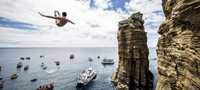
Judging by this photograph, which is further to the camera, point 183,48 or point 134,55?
point 134,55

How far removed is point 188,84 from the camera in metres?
7.55

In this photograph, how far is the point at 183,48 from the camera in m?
7.95

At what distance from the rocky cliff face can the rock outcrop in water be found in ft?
44.7

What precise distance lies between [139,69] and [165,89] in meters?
14.2

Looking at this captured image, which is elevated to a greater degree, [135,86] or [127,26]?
[127,26]

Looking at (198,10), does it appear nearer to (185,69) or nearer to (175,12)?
(175,12)

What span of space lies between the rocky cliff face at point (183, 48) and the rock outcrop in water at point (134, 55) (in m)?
13.6

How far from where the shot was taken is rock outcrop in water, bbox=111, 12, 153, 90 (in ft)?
79.5

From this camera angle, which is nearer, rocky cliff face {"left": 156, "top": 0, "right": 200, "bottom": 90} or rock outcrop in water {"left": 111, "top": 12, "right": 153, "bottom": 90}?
rocky cliff face {"left": 156, "top": 0, "right": 200, "bottom": 90}

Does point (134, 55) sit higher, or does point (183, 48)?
point (183, 48)

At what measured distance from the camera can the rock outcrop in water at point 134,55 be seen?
953 inches

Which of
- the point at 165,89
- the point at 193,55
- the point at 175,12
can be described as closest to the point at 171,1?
the point at 175,12

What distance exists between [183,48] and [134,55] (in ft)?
55.6

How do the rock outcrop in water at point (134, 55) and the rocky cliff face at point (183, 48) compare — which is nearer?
the rocky cliff face at point (183, 48)
